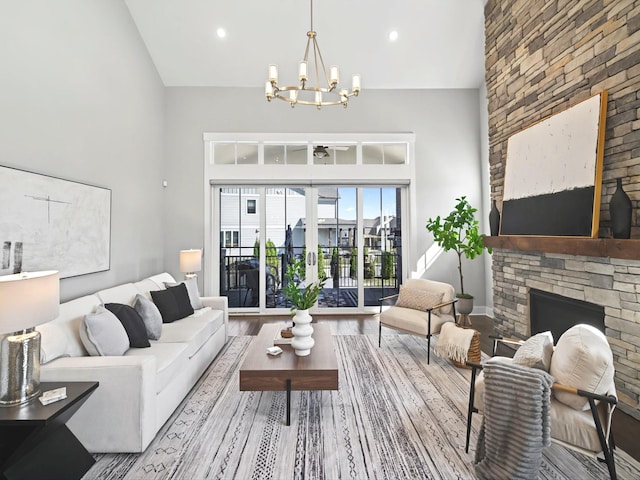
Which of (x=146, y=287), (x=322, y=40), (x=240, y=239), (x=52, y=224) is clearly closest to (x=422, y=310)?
(x=240, y=239)

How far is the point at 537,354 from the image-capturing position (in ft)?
6.17

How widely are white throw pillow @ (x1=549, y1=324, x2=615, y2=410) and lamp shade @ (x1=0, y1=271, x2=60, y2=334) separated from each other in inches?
119

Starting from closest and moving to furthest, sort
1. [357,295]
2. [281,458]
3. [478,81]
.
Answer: [281,458] < [478,81] < [357,295]

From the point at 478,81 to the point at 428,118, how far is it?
3.30 feet

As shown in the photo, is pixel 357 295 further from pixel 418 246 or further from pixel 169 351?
pixel 169 351

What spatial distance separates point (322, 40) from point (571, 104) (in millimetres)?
3401

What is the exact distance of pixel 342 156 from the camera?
5.41 m

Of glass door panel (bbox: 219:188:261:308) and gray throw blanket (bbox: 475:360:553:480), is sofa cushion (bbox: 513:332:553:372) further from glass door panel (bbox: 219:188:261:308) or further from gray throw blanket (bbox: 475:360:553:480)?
glass door panel (bbox: 219:188:261:308)

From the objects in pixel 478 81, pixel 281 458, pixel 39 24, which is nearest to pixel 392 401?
pixel 281 458

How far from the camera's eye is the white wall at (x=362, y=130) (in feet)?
17.4

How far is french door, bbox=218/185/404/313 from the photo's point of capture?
5523 millimetres

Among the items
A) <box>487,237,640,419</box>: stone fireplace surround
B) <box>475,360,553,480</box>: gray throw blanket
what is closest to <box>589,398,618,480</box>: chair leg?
<box>475,360,553,480</box>: gray throw blanket

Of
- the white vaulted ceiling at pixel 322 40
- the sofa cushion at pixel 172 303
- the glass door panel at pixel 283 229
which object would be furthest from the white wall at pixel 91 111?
the glass door panel at pixel 283 229

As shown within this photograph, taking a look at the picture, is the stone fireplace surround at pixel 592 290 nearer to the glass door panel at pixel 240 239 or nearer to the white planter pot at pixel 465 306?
the white planter pot at pixel 465 306
